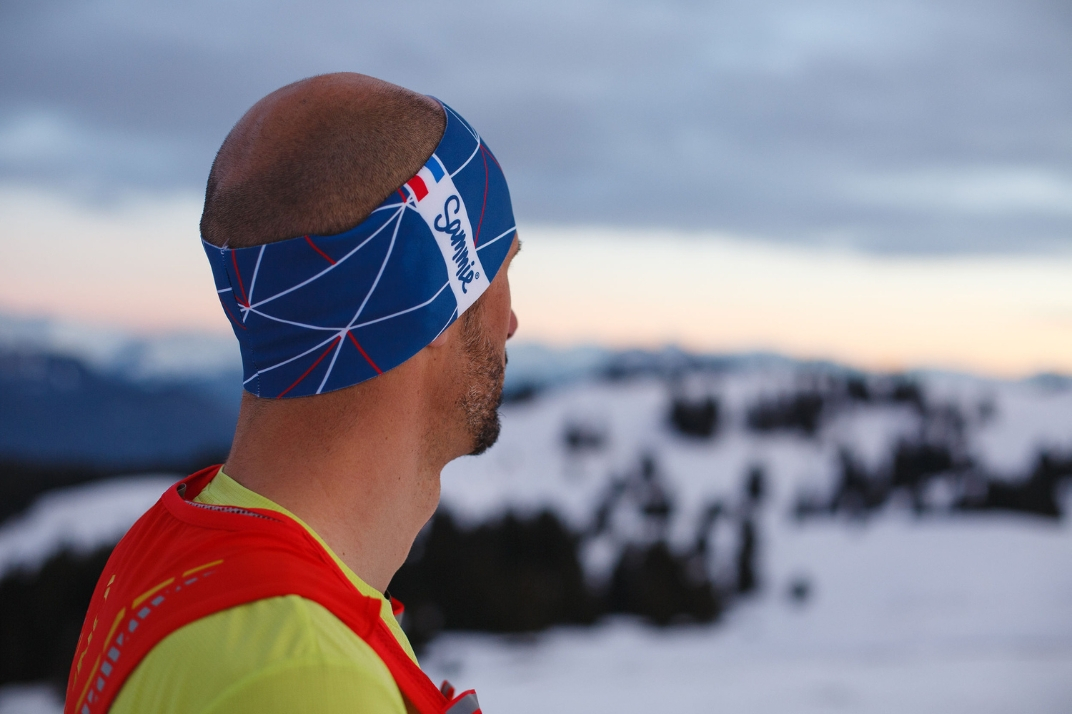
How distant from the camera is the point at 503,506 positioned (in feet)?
33.5

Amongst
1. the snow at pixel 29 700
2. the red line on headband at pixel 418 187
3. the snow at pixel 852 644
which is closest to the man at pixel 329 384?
the red line on headband at pixel 418 187

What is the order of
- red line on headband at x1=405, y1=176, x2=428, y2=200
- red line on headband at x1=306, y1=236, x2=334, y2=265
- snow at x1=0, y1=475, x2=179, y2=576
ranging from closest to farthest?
red line on headband at x1=306, y1=236, x2=334, y2=265
red line on headband at x1=405, y1=176, x2=428, y2=200
snow at x1=0, y1=475, x2=179, y2=576

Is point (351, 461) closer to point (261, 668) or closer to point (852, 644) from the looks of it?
point (261, 668)

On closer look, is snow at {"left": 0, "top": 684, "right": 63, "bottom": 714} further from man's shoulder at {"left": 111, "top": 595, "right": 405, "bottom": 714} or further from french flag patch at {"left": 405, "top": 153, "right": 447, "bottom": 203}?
french flag patch at {"left": 405, "top": 153, "right": 447, "bottom": 203}

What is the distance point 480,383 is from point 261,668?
97cm

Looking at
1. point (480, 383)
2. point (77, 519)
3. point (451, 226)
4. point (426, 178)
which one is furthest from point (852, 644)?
point (77, 519)

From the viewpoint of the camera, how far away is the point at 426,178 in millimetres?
1925

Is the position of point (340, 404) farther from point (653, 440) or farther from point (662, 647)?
point (653, 440)

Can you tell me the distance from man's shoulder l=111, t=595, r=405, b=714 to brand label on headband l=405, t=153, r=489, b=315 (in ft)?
2.95

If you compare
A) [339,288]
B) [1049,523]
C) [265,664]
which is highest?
[339,288]

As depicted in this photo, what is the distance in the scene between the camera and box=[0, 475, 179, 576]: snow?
778 centimetres

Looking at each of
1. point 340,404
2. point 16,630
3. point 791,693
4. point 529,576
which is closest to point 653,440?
point 529,576

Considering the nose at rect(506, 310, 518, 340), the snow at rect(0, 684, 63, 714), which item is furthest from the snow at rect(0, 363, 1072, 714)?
the nose at rect(506, 310, 518, 340)

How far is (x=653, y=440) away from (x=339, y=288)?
12.2 meters
